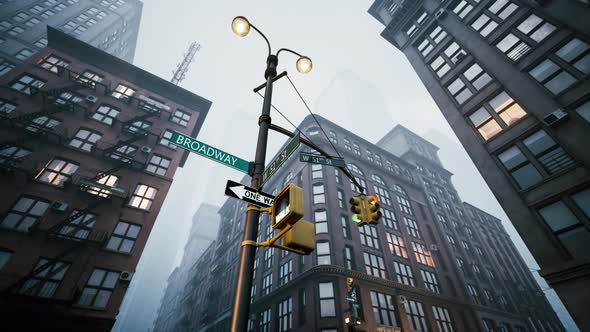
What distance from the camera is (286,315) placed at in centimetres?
2925

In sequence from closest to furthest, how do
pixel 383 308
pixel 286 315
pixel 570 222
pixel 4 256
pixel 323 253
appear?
pixel 570 222 < pixel 4 256 < pixel 383 308 < pixel 286 315 < pixel 323 253

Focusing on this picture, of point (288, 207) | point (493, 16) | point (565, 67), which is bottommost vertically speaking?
point (288, 207)

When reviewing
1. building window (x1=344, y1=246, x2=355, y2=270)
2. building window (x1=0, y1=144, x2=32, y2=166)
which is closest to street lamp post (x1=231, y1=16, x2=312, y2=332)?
building window (x1=0, y1=144, x2=32, y2=166)

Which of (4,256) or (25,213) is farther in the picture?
(25,213)

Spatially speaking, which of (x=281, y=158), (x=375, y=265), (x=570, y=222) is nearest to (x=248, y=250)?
(x=281, y=158)

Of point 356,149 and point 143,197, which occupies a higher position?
point 356,149

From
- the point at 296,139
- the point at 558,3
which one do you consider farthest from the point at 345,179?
the point at 296,139

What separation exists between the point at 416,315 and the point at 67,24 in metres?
71.6

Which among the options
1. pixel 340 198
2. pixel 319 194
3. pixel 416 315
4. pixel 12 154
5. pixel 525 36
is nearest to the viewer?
pixel 525 36

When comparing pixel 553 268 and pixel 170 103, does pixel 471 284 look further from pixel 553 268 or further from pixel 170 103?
pixel 170 103

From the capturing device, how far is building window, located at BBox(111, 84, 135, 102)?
27.9 meters

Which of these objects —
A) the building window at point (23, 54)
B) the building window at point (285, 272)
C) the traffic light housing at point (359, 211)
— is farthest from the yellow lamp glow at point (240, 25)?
the building window at point (23, 54)

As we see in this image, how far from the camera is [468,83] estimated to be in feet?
68.9

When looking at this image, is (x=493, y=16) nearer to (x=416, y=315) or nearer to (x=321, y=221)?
(x=321, y=221)
